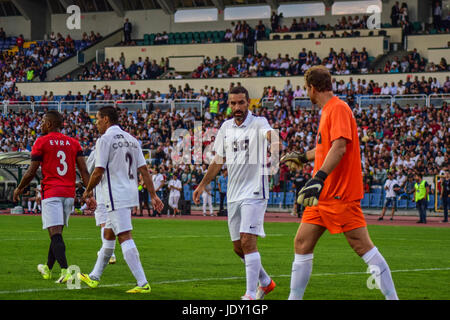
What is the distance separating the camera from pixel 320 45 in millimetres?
50031

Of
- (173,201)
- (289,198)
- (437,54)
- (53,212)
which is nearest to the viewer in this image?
(53,212)

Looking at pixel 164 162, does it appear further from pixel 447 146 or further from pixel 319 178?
pixel 319 178

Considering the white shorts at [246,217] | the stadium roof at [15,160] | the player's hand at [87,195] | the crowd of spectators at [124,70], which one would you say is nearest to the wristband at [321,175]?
the white shorts at [246,217]

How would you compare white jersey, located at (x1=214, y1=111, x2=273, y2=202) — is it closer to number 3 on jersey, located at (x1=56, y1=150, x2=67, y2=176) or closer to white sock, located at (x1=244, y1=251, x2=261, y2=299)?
white sock, located at (x1=244, y1=251, x2=261, y2=299)

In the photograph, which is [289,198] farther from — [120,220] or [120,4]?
[120,4]

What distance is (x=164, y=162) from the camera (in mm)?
39750

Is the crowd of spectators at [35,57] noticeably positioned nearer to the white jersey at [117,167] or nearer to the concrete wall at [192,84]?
the concrete wall at [192,84]

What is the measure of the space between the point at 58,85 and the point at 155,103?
11.3m

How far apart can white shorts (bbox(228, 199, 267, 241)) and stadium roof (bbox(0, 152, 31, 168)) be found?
27710 mm

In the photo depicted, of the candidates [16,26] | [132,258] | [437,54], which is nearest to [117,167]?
[132,258]

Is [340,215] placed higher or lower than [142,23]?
lower

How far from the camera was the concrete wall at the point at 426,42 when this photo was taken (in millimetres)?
47312

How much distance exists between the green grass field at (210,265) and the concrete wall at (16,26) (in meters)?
43.5

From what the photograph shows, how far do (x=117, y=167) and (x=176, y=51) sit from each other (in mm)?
46060
